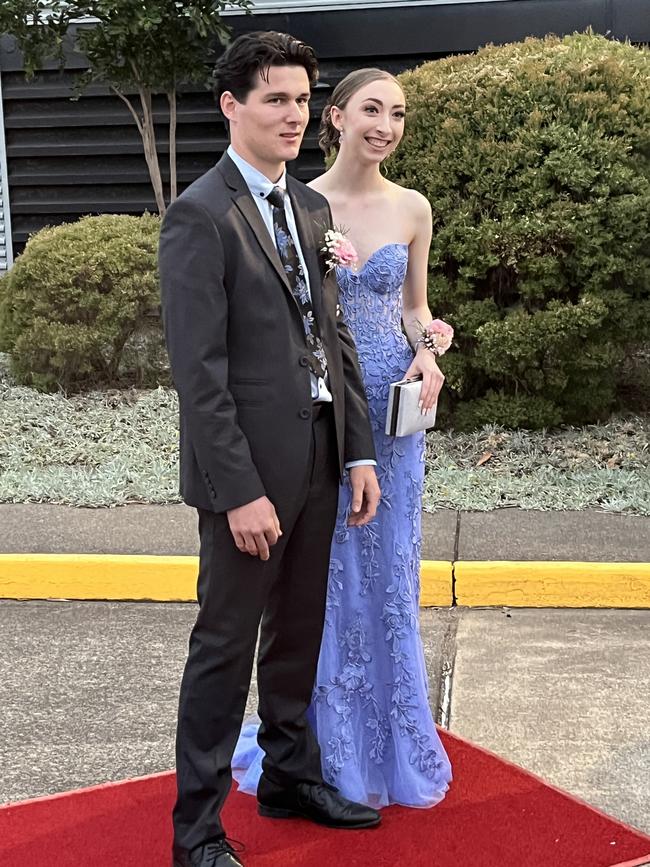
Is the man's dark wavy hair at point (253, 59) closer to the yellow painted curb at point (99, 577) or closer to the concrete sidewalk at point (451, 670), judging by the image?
the concrete sidewalk at point (451, 670)

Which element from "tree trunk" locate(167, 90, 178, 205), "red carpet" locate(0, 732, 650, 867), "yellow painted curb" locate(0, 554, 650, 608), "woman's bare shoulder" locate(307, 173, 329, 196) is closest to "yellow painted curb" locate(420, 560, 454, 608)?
"yellow painted curb" locate(0, 554, 650, 608)

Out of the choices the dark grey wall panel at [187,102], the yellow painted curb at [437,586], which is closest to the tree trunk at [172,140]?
the dark grey wall panel at [187,102]

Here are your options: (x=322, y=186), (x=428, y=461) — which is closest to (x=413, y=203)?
(x=322, y=186)

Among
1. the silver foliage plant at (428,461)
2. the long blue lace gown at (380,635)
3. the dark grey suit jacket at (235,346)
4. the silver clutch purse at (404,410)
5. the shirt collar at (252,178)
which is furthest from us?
the silver foliage plant at (428,461)

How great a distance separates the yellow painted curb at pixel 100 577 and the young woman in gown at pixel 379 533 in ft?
6.43

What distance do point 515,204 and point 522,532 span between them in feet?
6.83

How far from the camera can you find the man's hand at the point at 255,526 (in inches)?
109

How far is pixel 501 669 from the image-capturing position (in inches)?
181

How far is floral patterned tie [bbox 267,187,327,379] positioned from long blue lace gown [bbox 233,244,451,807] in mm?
418

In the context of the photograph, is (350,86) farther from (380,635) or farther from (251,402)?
(380,635)

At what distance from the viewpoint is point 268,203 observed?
2945mm

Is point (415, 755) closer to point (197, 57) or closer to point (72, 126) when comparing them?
point (197, 57)

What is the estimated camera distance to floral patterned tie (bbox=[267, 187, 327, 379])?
2955mm

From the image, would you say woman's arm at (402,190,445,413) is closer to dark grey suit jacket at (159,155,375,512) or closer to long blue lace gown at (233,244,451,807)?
long blue lace gown at (233,244,451,807)
